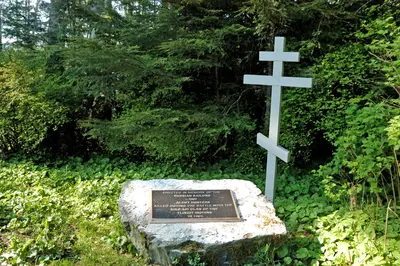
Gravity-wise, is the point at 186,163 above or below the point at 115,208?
above

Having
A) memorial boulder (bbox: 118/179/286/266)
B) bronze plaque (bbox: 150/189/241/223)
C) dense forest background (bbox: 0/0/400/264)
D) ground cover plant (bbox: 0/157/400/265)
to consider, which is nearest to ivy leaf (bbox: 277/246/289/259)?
→ ground cover plant (bbox: 0/157/400/265)

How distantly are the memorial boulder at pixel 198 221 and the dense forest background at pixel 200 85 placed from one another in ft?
3.09

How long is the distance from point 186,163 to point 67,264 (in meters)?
2.93

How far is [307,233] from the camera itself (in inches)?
122

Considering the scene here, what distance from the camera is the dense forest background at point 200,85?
13.6 feet

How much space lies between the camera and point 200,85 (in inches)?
223

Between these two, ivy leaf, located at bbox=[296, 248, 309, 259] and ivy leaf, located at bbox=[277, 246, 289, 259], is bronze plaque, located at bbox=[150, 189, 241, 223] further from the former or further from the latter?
ivy leaf, located at bbox=[296, 248, 309, 259]

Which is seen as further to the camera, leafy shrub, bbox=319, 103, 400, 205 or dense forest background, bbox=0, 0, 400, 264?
dense forest background, bbox=0, 0, 400, 264

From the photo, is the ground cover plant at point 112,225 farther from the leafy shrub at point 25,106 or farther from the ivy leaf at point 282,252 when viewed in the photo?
the leafy shrub at point 25,106

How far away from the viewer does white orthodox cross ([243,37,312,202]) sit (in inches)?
124

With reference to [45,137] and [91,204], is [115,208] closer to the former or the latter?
[91,204]

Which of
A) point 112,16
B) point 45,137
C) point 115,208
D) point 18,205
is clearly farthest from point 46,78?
point 115,208

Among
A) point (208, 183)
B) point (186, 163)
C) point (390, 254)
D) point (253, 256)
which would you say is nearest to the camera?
point (390, 254)

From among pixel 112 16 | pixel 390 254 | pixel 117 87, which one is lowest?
pixel 390 254
